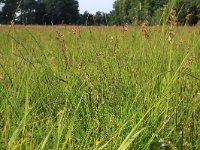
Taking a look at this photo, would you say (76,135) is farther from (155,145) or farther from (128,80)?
(128,80)

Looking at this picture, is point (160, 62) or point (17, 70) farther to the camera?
point (17, 70)

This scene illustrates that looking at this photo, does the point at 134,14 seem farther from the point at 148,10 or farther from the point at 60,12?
the point at 60,12

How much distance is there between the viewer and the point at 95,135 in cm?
132

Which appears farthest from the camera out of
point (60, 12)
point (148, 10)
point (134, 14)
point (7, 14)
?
point (60, 12)

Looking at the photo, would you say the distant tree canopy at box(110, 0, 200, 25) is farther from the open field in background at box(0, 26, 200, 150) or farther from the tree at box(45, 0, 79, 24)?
the tree at box(45, 0, 79, 24)

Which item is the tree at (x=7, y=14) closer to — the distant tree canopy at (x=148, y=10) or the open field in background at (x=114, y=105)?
the open field in background at (x=114, y=105)

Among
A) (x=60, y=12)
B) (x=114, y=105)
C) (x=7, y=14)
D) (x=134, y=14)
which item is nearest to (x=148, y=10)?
(x=134, y=14)

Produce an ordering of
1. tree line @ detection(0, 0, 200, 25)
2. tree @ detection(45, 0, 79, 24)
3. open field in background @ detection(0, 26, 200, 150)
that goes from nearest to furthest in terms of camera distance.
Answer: open field in background @ detection(0, 26, 200, 150), tree line @ detection(0, 0, 200, 25), tree @ detection(45, 0, 79, 24)

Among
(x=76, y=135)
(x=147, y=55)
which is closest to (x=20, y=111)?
(x=76, y=135)

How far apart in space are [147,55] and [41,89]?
0.64 m

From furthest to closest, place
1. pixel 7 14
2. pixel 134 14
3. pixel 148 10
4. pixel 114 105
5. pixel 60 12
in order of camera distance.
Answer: pixel 60 12 < pixel 7 14 < pixel 148 10 < pixel 134 14 < pixel 114 105

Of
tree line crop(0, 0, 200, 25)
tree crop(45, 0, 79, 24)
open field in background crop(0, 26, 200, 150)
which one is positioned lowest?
open field in background crop(0, 26, 200, 150)

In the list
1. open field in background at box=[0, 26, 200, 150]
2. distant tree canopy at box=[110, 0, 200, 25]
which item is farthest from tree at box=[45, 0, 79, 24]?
open field in background at box=[0, 26, 200, 150]

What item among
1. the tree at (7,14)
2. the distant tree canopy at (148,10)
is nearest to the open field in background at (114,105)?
the distant tree canopy at (148,10)
